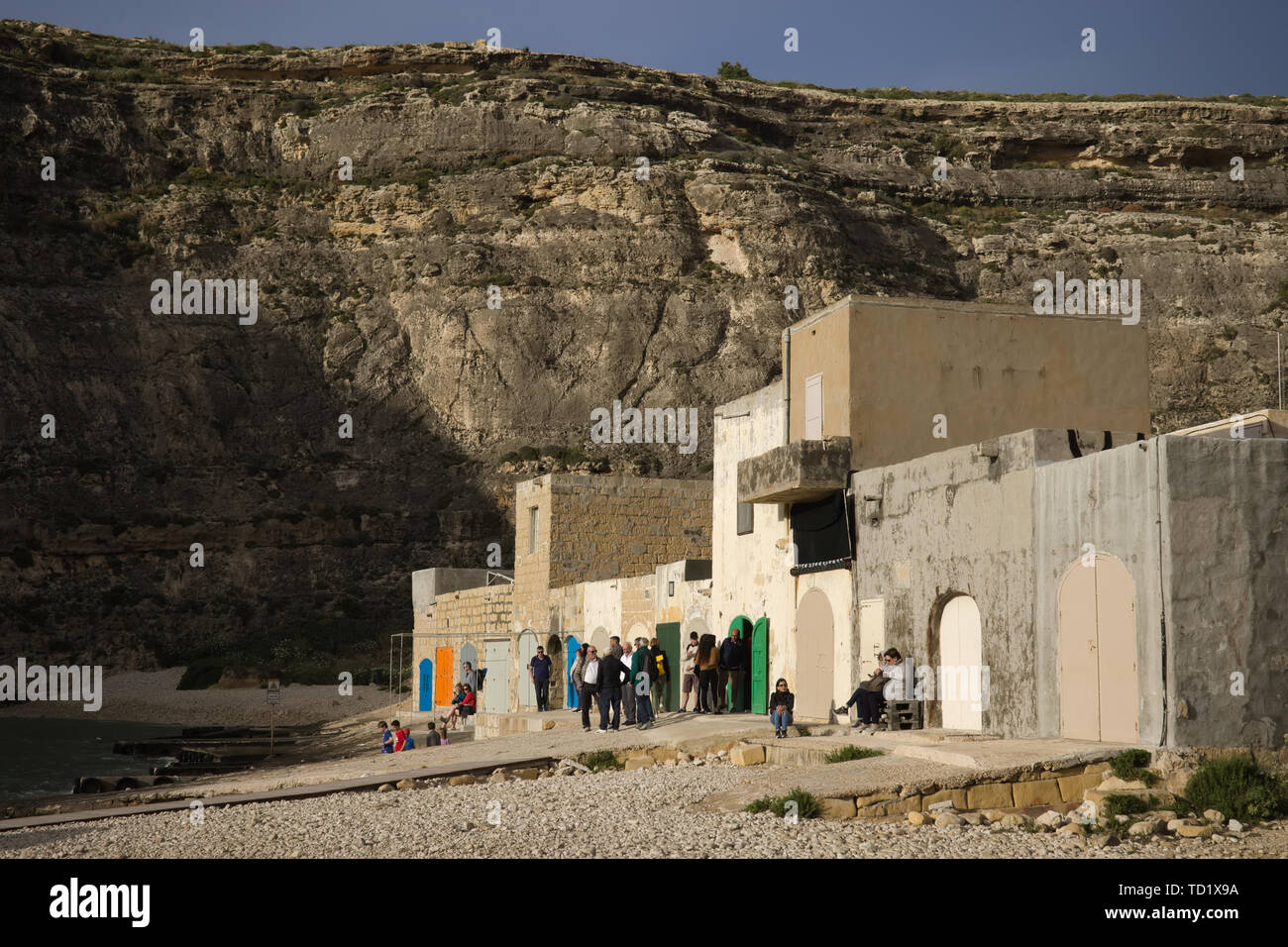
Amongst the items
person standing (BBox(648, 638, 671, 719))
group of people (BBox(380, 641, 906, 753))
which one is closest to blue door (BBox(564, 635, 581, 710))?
group of people (BBox(380, 641, 906, 753))

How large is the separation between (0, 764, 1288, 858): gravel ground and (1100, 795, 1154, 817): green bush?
874 mm

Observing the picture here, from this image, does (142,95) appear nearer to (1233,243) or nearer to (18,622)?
(18,622)

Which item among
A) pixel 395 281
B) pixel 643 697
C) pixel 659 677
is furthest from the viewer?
pixel 395 281

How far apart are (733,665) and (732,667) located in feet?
0.13

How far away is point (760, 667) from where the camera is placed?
72.6 ft

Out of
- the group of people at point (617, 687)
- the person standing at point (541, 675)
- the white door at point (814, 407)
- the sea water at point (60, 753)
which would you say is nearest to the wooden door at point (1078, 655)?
the white door at point (814, 407)

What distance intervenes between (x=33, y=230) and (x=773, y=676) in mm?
59078

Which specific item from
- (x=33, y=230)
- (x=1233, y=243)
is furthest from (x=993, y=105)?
(x=33, y=230)

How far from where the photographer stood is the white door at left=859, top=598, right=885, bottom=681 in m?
18.7

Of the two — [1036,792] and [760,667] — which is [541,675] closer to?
[760,667]

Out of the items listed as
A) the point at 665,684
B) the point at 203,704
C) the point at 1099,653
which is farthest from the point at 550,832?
the point at 203,704

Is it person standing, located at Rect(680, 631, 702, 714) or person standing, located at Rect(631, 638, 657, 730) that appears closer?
person standing, located at Rect(631, 638, 657, 730)

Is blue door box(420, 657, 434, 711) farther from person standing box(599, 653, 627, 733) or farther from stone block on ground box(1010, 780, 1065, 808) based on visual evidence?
stone block on ground box(1010, 780, 1065, 808)

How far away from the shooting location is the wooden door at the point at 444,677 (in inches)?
1346
